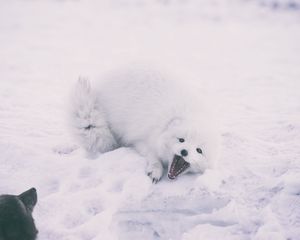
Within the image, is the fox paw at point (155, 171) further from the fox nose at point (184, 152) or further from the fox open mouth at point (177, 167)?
the fox nose at point (184, 152)

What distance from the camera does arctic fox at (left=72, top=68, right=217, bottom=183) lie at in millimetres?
2898

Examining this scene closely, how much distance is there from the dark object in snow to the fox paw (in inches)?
38.6

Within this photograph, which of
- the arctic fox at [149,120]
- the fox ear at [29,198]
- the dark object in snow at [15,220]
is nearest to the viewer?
the dark object in snow at [15,220]

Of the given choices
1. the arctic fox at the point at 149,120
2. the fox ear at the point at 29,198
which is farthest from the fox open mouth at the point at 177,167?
the fox ear at the point at 29,198

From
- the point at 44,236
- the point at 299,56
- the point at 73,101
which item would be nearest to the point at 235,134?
the point at 73,101

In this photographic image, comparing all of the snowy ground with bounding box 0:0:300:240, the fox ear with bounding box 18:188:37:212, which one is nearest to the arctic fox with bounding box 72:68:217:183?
the snowy ground with bounding box 0:0:300:240

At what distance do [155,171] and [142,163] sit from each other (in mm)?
202

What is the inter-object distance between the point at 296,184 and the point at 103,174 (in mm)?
1480

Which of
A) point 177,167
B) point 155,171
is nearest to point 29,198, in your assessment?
point 155,171

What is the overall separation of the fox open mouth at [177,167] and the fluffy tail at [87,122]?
0.75 meters

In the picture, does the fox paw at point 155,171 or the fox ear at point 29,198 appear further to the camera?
the fox paw at point 155,171

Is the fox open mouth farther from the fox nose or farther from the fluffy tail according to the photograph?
the fluffy tail

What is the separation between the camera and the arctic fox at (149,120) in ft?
9.51

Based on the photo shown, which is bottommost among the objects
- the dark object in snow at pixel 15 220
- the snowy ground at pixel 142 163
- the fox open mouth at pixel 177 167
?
the snowy ground at pixel 142 163
